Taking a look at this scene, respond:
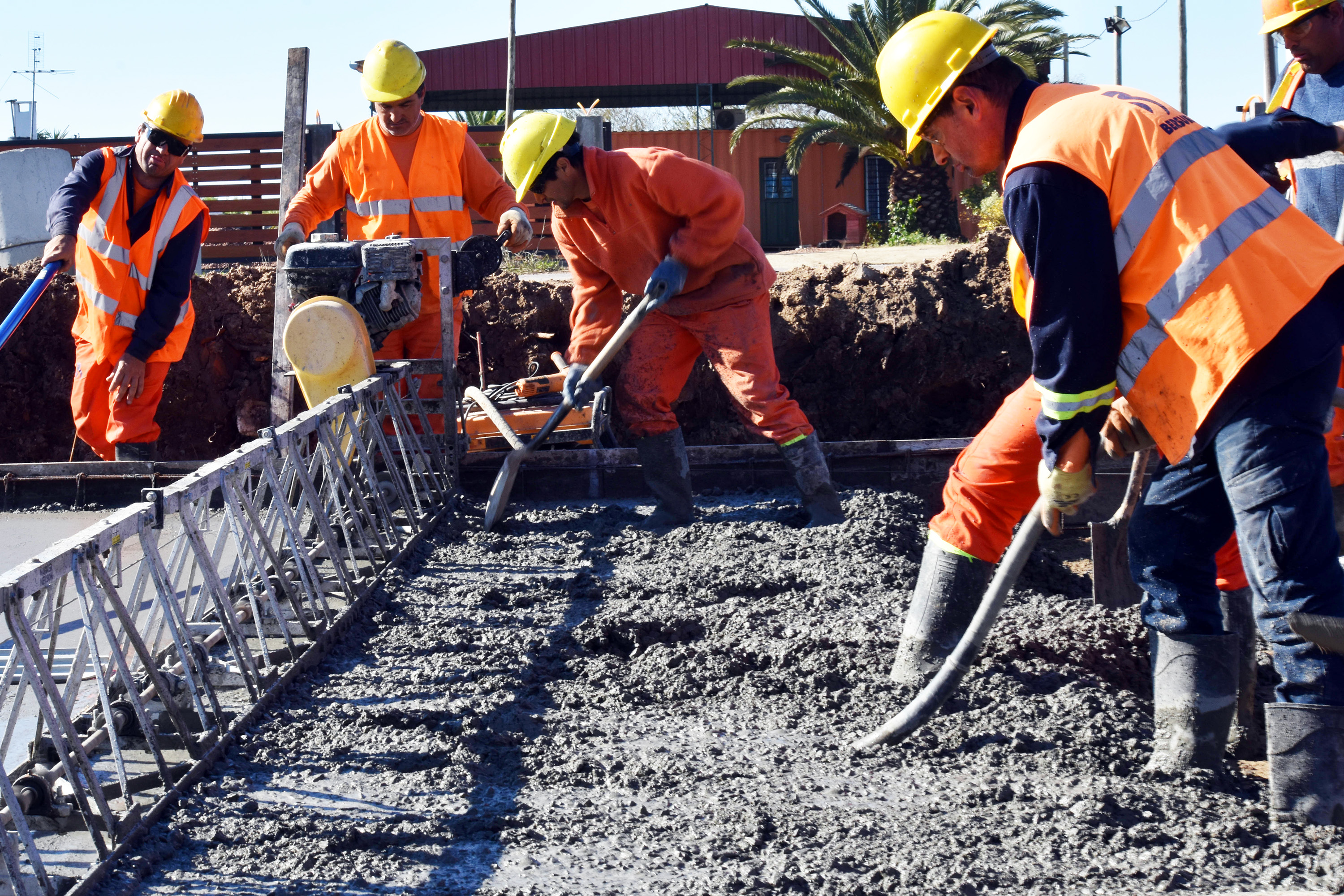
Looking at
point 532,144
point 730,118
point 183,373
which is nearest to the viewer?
point 532,144

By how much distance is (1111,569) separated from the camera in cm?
407

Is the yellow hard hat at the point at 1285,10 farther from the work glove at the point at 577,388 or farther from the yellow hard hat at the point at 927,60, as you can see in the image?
the work glove at the point at 577,388

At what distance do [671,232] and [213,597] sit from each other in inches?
99.9

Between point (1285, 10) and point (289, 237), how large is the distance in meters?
4.31

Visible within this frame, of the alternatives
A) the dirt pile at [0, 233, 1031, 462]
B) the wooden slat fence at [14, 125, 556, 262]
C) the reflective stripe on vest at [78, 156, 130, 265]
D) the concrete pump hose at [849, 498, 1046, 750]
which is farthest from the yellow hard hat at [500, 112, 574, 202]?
the wooden slat fence at [14, 125, 556, 262]

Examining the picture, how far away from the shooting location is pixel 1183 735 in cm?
274

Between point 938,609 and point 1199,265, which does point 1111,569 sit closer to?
point 938,609

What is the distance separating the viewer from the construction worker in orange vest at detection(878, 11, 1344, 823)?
232 centimetres

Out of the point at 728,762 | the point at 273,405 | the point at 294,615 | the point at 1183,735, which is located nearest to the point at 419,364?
the point at 273,405

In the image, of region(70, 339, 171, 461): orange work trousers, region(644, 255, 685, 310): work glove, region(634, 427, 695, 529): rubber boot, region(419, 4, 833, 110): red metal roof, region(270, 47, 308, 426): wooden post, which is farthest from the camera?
region(419, 4, 833, 110): red metal roof

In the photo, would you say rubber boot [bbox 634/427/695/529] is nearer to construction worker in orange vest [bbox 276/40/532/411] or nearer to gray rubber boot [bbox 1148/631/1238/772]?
construction worker in orange vest [bbox 276/40/532/411]

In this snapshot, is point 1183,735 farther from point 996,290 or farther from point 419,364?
point 996,290

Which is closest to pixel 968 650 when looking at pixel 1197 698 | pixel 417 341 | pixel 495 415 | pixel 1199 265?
pixel 1197 698

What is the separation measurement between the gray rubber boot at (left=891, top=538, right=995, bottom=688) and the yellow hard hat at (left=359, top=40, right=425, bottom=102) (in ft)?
12.3
